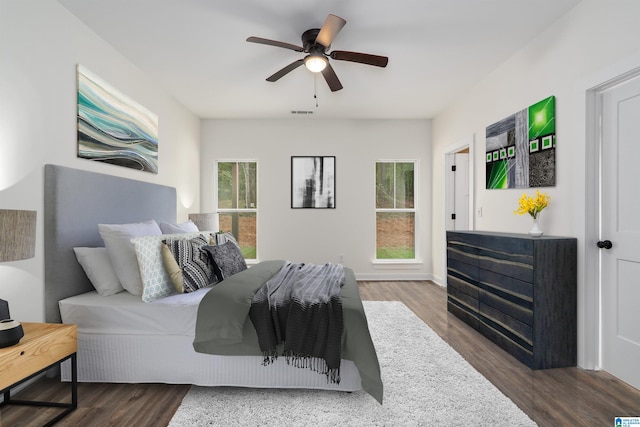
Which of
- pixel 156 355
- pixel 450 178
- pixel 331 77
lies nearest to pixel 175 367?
pixel 156 355

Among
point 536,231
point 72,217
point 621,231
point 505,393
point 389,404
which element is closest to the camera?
point 389,404

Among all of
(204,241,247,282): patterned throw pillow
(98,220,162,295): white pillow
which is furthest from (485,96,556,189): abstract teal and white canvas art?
(98,220,162,295): white pillow

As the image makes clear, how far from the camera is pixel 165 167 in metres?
4.15

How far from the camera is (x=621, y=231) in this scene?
2.26 metres

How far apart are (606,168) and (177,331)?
3.21m

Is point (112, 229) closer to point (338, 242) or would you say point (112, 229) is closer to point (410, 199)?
point (338, 242)

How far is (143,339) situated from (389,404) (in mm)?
1637

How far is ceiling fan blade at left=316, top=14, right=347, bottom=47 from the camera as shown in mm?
2277

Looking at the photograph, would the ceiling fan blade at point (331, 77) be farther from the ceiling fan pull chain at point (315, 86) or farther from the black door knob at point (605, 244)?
the black door knob at point (605, 244)

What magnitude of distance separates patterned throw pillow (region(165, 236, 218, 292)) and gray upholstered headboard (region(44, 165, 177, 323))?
2.30 ft

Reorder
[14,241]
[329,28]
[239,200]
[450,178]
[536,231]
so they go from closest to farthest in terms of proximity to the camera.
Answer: [14,241] < [329,28] < [536,231] < [450,178] < [239,200]

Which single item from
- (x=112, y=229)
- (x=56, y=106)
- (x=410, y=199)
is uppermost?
(x=56, y=106)

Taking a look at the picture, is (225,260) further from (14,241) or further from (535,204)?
(535,204)

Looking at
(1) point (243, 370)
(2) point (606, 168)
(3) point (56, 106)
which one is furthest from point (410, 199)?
(3) point (56, 106)
